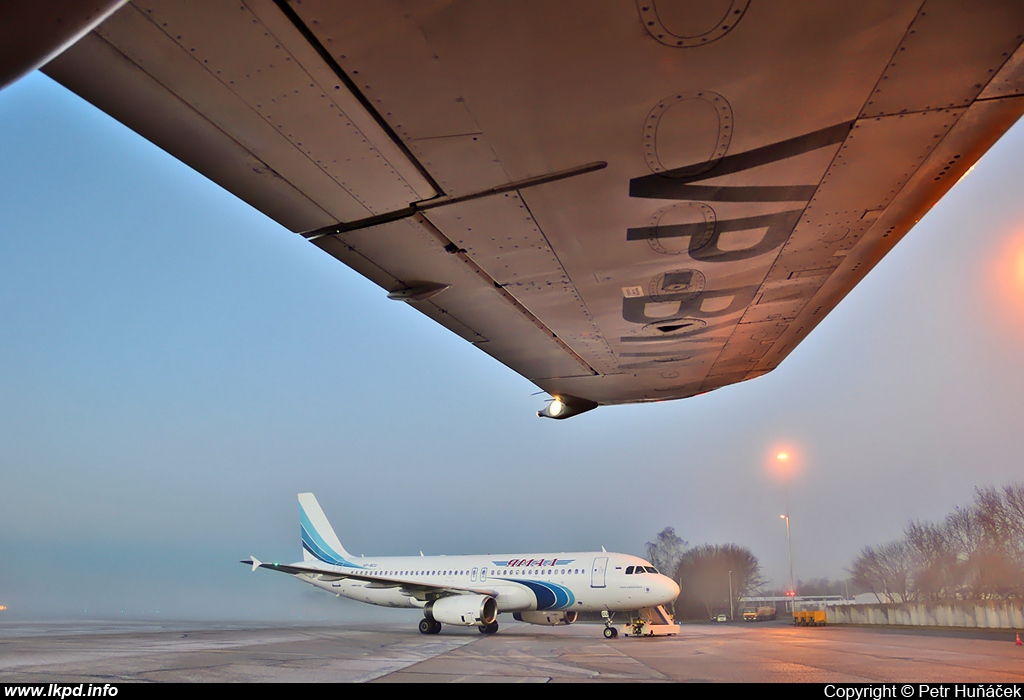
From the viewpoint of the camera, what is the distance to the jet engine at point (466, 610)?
20547 millimetres

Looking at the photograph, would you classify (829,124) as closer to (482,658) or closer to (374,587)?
(482,658)

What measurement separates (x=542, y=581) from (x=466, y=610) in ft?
9.47

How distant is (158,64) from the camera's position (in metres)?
2.35

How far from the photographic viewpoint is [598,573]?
826 inches

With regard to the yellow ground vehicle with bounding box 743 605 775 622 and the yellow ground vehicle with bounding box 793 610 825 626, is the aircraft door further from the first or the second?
the yellow ground vehicle with bounding box 743 605 775 622

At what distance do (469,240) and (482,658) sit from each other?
40.2 ft

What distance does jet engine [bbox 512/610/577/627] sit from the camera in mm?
22922

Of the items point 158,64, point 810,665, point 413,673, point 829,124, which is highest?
point 829,124

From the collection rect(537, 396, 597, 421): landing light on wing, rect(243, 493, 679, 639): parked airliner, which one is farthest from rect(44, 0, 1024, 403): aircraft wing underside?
rect(243, 493, 679, 639): parked airliner

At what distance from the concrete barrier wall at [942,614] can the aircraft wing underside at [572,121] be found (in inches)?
957

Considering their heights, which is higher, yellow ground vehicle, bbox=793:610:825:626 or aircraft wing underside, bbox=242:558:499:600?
yellow ground vehicle, bbox=793:610:825:626

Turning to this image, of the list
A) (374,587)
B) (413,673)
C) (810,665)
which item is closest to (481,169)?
(413,673)

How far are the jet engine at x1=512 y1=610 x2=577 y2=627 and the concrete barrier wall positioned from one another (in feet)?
48.2

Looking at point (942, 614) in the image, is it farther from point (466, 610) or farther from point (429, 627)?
point (429, 627)
